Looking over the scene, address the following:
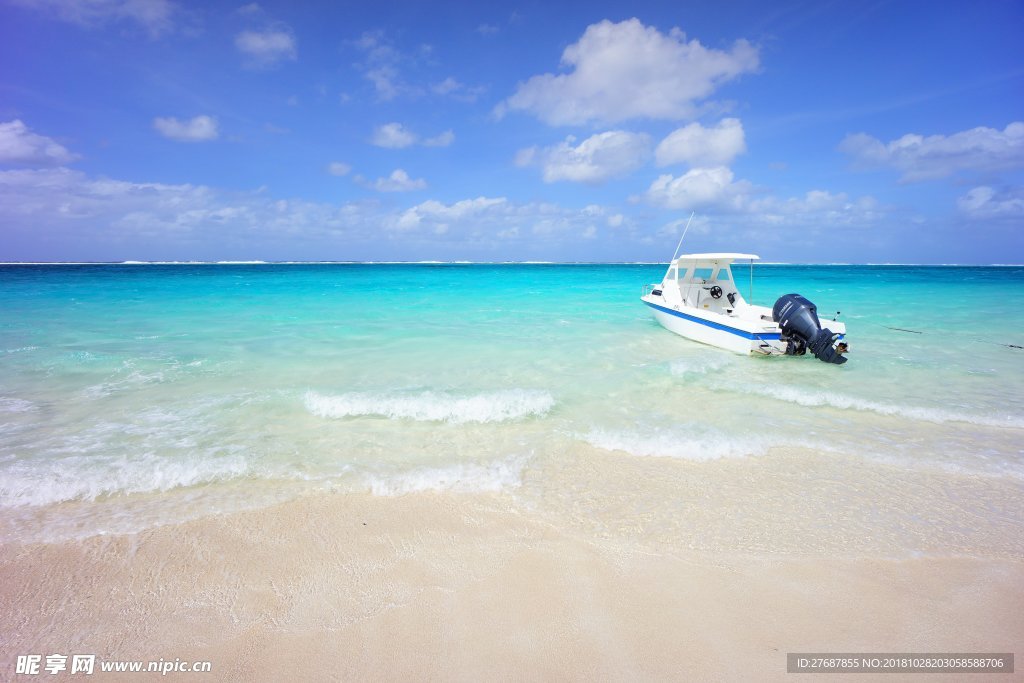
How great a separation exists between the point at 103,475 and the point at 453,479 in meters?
3.80

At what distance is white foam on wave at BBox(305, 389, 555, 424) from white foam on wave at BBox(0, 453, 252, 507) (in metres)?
1.90

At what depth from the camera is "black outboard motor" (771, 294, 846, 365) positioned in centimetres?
1127

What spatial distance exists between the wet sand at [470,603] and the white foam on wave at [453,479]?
2.15 feet

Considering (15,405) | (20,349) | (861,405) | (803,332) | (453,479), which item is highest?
(803,332)

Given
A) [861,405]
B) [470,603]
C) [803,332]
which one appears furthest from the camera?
[803,332]

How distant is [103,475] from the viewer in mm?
5008

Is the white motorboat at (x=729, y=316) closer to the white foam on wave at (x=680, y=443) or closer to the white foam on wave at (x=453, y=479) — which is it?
the white foam on wave at (x=680, y=443)

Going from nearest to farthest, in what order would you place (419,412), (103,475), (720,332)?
(103,475)
(419,412)
(720,332)

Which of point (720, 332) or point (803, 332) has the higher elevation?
point (803, 332)

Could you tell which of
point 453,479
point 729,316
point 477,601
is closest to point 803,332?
point 729,316

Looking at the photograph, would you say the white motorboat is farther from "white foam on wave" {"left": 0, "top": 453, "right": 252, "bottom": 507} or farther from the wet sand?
"white foam on wave" {"left": 0, "top": 453, "right": 252, "bottom": 507}

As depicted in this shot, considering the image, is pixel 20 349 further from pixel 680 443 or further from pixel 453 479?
pixel 680 443

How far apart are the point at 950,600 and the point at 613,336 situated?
1179 cm

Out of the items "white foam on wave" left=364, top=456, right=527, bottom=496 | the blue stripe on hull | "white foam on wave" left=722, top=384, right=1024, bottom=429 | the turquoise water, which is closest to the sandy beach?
"white foam on wave" left=364, top=456, right=527, bottom=496
